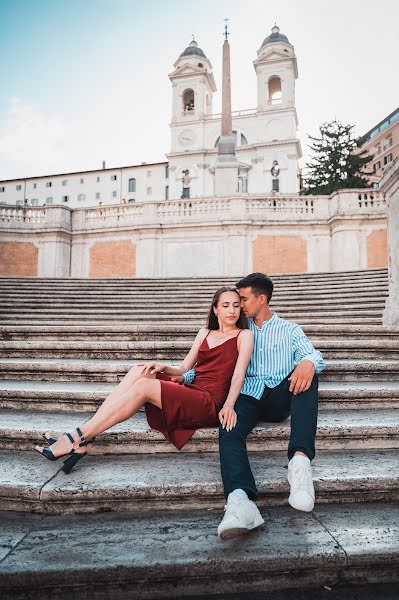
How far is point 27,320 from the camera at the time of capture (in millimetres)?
6895

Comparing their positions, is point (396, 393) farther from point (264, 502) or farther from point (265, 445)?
point (264, 502)

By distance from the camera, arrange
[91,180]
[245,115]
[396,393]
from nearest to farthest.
Answer: [396,393] → [245,115] → [91,180]

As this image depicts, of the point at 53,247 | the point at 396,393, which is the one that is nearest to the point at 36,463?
the point at 396,393

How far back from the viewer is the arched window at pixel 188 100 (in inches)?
1953

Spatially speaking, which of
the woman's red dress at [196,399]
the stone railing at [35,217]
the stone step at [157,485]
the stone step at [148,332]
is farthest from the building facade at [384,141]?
the stone step at [157,485]

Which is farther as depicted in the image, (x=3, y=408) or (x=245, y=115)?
(x=245, y=115)

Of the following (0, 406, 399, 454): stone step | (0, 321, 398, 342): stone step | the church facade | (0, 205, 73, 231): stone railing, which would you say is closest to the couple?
(0, 406, 399, 454): stone step

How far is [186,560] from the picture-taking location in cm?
184

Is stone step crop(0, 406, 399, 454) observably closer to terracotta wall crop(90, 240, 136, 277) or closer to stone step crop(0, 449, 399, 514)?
stone step crop(0, 449, 399, 514)

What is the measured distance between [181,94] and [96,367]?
51.6 meters

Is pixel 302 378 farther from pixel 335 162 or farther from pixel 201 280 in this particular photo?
pixel 335 162

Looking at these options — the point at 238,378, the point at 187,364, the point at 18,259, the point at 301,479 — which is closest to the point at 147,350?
the point at 187,364

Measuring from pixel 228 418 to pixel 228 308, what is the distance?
0.83 m

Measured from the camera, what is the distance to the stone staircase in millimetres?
1831
